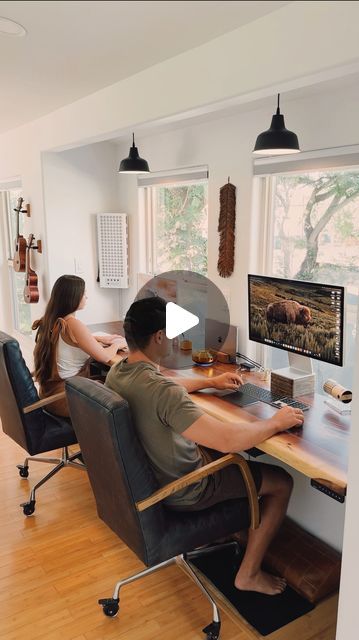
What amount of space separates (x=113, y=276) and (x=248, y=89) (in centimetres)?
257

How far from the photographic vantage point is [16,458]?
10.2 feet

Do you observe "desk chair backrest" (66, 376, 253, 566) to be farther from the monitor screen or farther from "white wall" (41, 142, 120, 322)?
"white wall" (41, 142, 120, 322)

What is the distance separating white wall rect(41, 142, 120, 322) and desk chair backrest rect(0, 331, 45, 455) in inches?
63.0

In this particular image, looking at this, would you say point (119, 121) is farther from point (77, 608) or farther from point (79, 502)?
point (77, 608)

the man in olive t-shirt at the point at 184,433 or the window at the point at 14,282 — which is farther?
the window at the point at 14,282

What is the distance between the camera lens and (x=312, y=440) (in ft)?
5.75

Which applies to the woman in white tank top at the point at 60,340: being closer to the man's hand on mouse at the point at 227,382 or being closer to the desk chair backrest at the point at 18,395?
the desk chair backrest at the point at 18,395

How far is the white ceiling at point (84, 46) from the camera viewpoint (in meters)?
1.39

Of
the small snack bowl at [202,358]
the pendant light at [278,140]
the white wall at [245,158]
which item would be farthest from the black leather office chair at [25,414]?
the pendant light at [278,140]

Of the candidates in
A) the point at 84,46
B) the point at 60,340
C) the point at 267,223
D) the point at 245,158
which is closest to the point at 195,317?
the point at 267,223

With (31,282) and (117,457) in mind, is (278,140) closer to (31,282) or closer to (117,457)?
(117,457)

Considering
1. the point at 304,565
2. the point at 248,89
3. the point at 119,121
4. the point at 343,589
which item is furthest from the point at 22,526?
the point at 248,89

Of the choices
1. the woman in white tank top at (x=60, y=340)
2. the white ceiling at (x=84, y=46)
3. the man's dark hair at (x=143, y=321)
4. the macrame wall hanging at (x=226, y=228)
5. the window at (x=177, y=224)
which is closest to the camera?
the white ceiling at (x=84, y=46)

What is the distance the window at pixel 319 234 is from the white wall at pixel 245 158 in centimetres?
13
